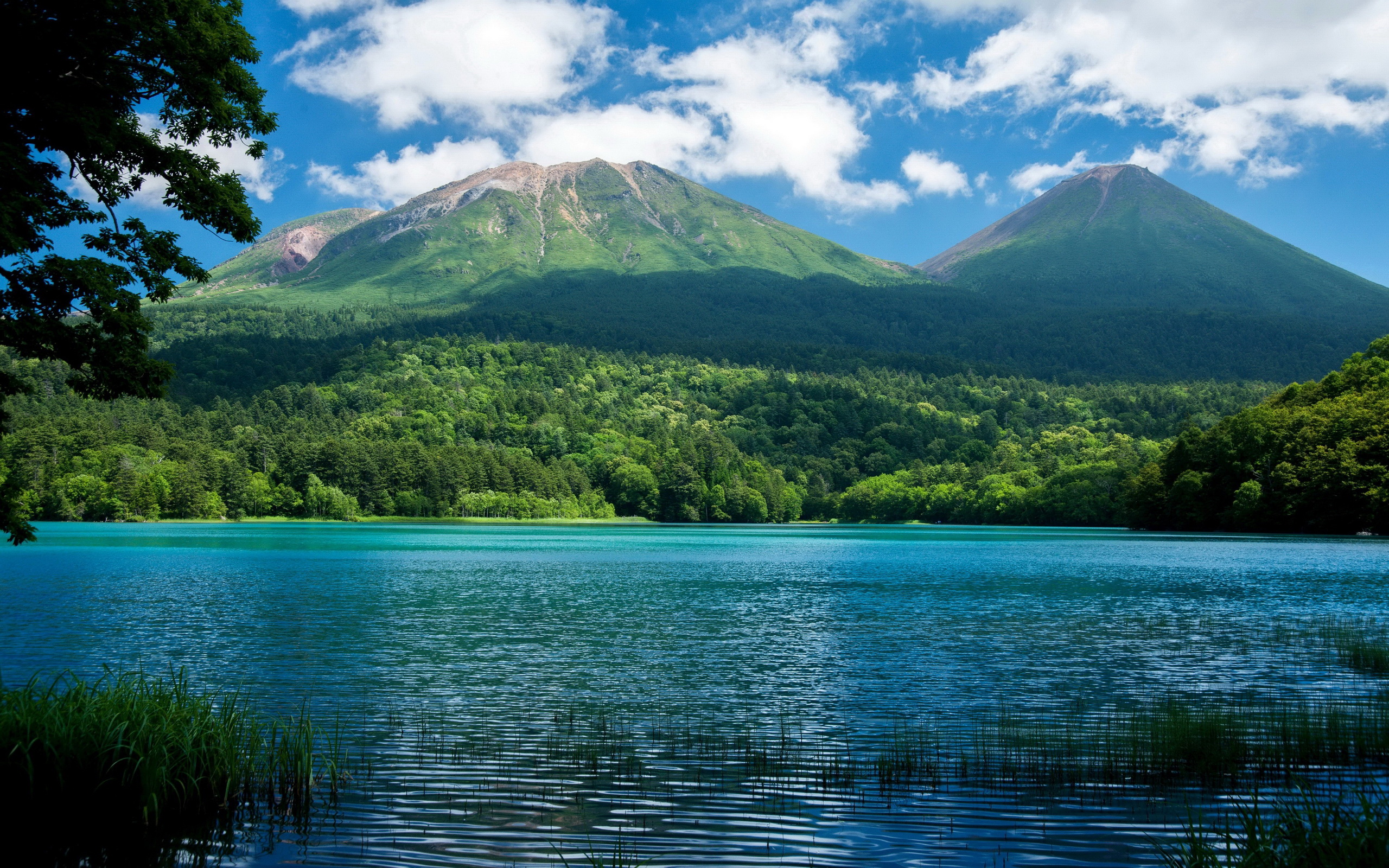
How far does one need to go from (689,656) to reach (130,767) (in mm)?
17260

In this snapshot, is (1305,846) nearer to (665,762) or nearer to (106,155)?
(665,762)

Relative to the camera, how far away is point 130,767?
38.1 feet

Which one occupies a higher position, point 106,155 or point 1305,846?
point 106,155

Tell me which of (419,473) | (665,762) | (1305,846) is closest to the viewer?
(1305,846)

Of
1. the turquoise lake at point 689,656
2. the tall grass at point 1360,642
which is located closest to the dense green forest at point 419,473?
the turquoise lake at point 689,656

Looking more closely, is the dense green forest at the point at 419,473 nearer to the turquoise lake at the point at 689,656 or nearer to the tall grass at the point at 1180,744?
the turquoise lake at the point at 689,656

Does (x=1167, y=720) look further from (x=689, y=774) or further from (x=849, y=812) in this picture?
(x=689, y=774)

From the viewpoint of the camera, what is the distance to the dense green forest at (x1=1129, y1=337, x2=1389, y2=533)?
90.5 m

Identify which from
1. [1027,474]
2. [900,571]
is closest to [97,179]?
[900,571]

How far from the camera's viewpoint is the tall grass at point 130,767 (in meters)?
11.2

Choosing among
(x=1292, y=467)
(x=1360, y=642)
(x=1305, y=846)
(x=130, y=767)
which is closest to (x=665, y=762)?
(x=130, y=767)

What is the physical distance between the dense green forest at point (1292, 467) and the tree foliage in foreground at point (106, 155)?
99.4 metres

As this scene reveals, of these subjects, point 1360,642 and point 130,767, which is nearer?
point 130,767

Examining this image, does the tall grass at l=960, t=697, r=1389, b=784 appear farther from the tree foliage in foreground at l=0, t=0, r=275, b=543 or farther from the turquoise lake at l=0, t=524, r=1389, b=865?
the tree foliage in foreground at l=0, t=0, r=275, b=543
